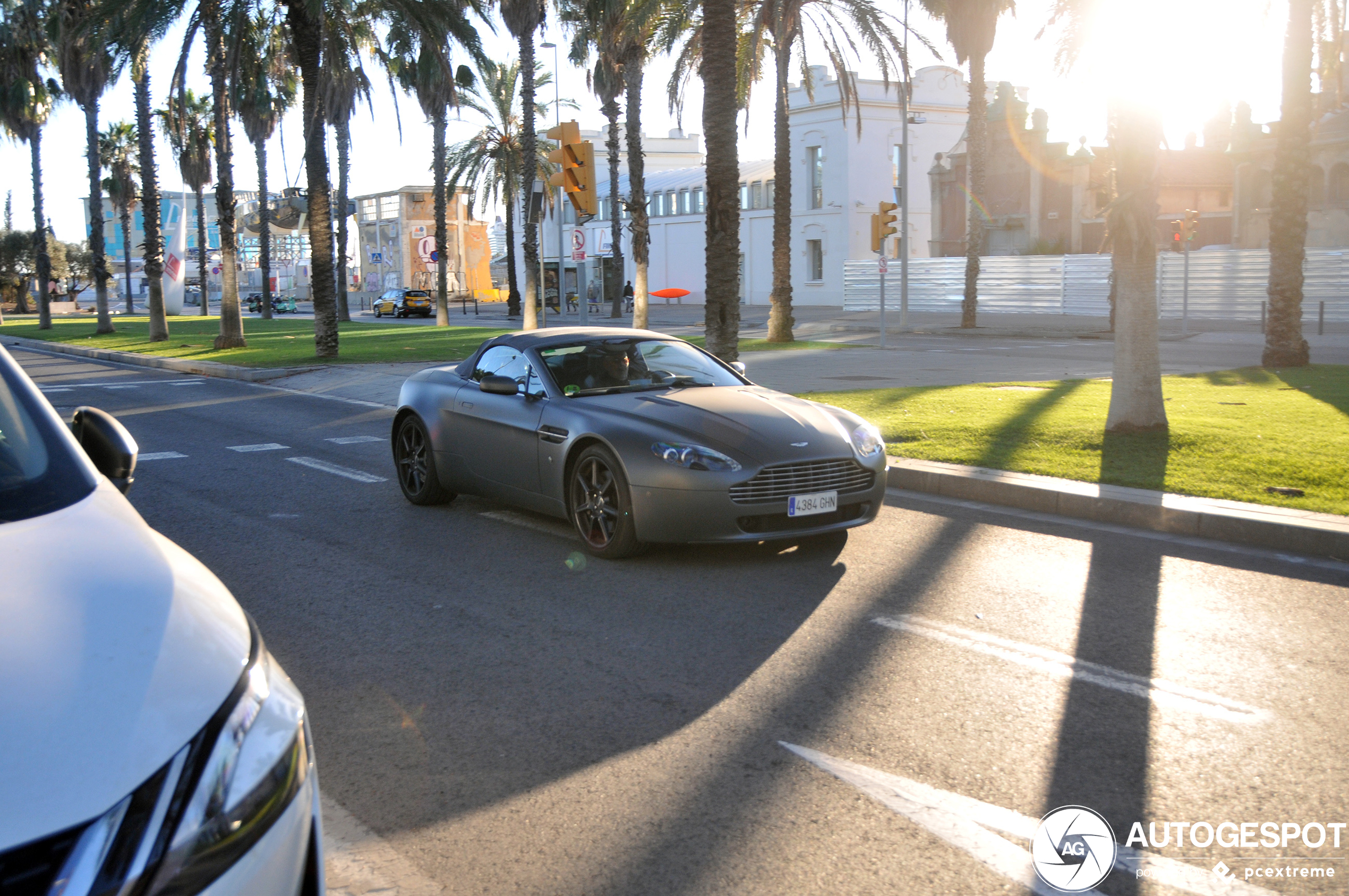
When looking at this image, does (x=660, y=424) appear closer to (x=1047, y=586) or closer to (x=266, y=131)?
(x=1047, y=586)

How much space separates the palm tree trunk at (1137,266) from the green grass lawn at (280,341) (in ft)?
33.0

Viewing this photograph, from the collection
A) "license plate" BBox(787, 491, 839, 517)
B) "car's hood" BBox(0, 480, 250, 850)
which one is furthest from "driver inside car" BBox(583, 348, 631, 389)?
"car's hood" BBox(0, 480, 250, 850)

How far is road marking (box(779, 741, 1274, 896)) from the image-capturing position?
3221 millimetres

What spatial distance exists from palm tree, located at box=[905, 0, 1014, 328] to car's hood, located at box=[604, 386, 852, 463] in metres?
Answer: 24.5

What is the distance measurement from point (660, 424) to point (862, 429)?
4.50 feet

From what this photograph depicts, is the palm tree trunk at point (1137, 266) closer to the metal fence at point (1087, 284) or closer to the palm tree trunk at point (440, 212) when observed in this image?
the metal fence at point (1087, 284)

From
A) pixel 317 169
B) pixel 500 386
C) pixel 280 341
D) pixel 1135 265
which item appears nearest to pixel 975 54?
pixel 317 169

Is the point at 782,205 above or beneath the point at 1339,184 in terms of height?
beneath

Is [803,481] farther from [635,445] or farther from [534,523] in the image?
[534,523]

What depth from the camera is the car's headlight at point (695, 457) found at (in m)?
6.59

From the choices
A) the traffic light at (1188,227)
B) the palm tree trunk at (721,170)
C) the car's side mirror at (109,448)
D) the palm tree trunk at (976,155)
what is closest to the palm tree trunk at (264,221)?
the palm tree trunk at (976,155)

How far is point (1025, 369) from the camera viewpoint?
1998 centimetres

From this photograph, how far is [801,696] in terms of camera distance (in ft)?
15.5

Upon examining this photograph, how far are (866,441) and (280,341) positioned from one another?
2797 cm
